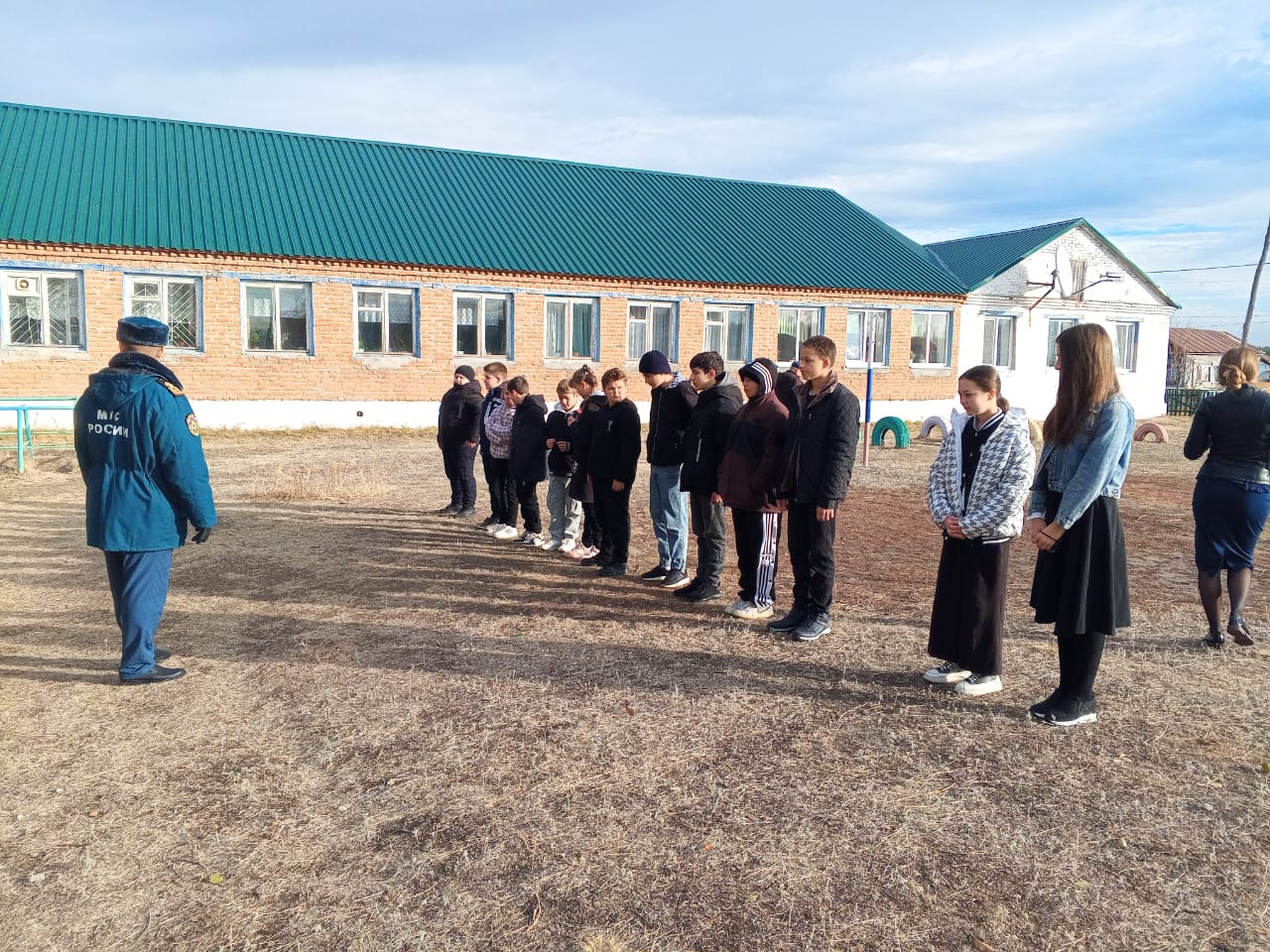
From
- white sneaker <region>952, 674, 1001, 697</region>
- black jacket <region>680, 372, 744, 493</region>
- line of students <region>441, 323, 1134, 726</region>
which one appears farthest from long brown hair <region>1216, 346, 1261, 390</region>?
black jacket <region>680, 372, 744, 493</region>

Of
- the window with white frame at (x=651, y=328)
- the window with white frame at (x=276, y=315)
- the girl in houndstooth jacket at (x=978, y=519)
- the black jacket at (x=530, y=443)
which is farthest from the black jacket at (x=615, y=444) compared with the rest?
the window with white frame at (x=651, y=328)

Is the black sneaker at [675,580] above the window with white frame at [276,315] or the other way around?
the other way around

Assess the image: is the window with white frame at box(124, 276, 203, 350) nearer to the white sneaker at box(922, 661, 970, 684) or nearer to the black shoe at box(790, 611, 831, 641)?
the black shoe at box(790, 611, 831, 641)

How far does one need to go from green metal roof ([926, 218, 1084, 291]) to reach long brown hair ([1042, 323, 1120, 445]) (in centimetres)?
2384

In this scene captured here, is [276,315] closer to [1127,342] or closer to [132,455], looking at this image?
[132,455]

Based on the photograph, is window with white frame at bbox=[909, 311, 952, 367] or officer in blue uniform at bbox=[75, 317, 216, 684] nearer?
officer in blue uniform at bbox=[75, 317, 216, 684]

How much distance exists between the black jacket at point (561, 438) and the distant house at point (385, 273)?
1335 centimetres

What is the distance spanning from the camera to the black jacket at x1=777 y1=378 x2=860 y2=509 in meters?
5.65

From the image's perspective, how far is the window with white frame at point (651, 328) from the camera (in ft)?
76.6

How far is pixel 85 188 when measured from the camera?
1939 centimetres

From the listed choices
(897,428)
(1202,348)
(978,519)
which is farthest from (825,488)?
(1202,348)

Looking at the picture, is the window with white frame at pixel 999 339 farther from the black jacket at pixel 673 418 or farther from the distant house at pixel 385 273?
the black jacket at pixel 673 418

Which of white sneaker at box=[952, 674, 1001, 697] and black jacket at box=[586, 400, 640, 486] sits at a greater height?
black jacket at box=[586, 400, 640, 486]

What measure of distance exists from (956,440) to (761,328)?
776 inches
